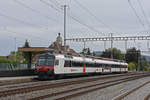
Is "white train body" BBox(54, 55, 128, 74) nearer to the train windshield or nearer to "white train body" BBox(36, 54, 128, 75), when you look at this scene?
"white train body" BBox(36, 54, 128, 75)

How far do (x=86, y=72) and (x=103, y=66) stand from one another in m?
8.93

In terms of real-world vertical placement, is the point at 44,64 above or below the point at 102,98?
above

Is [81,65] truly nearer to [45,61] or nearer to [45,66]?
[45,61]

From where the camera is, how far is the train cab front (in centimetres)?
2585

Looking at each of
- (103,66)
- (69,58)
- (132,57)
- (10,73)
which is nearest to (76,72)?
(69,58)

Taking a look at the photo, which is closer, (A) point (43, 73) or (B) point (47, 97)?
(B) point (47, 97)

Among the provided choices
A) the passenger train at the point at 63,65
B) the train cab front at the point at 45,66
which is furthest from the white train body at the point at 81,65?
the train cab front at the point at 45,66

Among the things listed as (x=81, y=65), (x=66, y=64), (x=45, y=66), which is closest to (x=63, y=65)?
(x=66, y=64)

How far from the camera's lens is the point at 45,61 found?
26688 mm

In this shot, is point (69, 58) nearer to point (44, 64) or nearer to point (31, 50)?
point (44, 64)

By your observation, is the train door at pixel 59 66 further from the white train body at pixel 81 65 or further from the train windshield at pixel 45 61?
the train windshield at pixel 45 61

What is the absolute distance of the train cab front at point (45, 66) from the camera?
2585 cm

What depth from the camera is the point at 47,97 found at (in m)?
13.3

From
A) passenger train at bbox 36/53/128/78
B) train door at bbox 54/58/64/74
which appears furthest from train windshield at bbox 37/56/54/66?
train door at bbox 54/58/64/74
